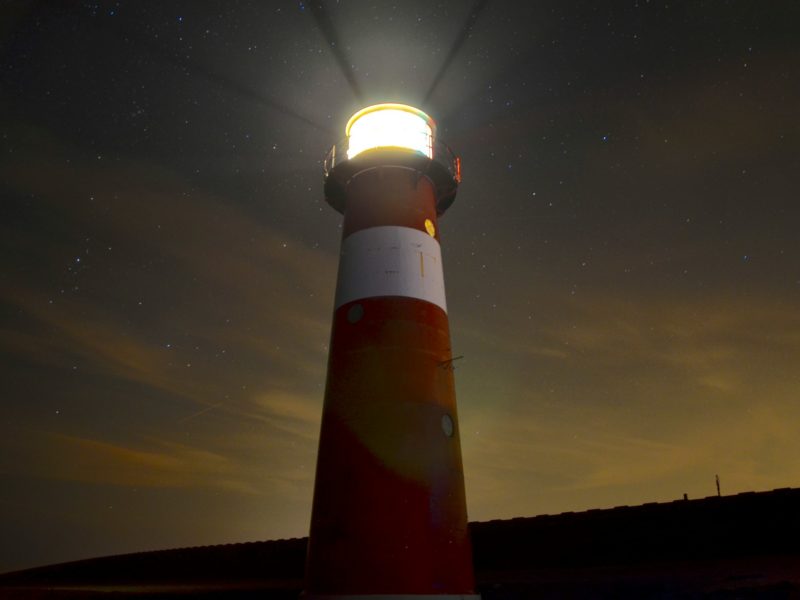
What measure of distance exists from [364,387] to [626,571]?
491cm

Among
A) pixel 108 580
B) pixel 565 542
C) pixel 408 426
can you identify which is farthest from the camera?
pixel 108 580

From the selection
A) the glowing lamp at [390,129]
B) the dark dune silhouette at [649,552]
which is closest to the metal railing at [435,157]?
the glowing lamp at [390,129]

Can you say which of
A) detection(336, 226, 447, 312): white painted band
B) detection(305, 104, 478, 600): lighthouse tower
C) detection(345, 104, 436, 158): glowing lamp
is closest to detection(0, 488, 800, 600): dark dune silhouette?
detection(305, 104, 478, 600): lighthouse tower

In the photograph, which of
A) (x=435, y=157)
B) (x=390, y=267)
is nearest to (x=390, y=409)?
(x=390, y=267)

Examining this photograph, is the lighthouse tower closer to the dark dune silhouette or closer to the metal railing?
the metal railing

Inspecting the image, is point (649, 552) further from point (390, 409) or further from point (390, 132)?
point (390, 132)

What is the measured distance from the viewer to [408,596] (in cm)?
738

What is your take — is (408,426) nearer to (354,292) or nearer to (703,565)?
(354,292)

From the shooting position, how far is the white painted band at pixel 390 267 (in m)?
9.08

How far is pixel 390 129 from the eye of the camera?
34.5 feet

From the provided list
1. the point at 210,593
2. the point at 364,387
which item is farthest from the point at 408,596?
the point at 210,593

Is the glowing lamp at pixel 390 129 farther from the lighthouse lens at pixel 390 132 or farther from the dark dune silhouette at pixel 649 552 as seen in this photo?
the dark dune silhouette at pixel 649 552

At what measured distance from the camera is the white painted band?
357 inches

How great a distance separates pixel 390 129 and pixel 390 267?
2697 millimetres
